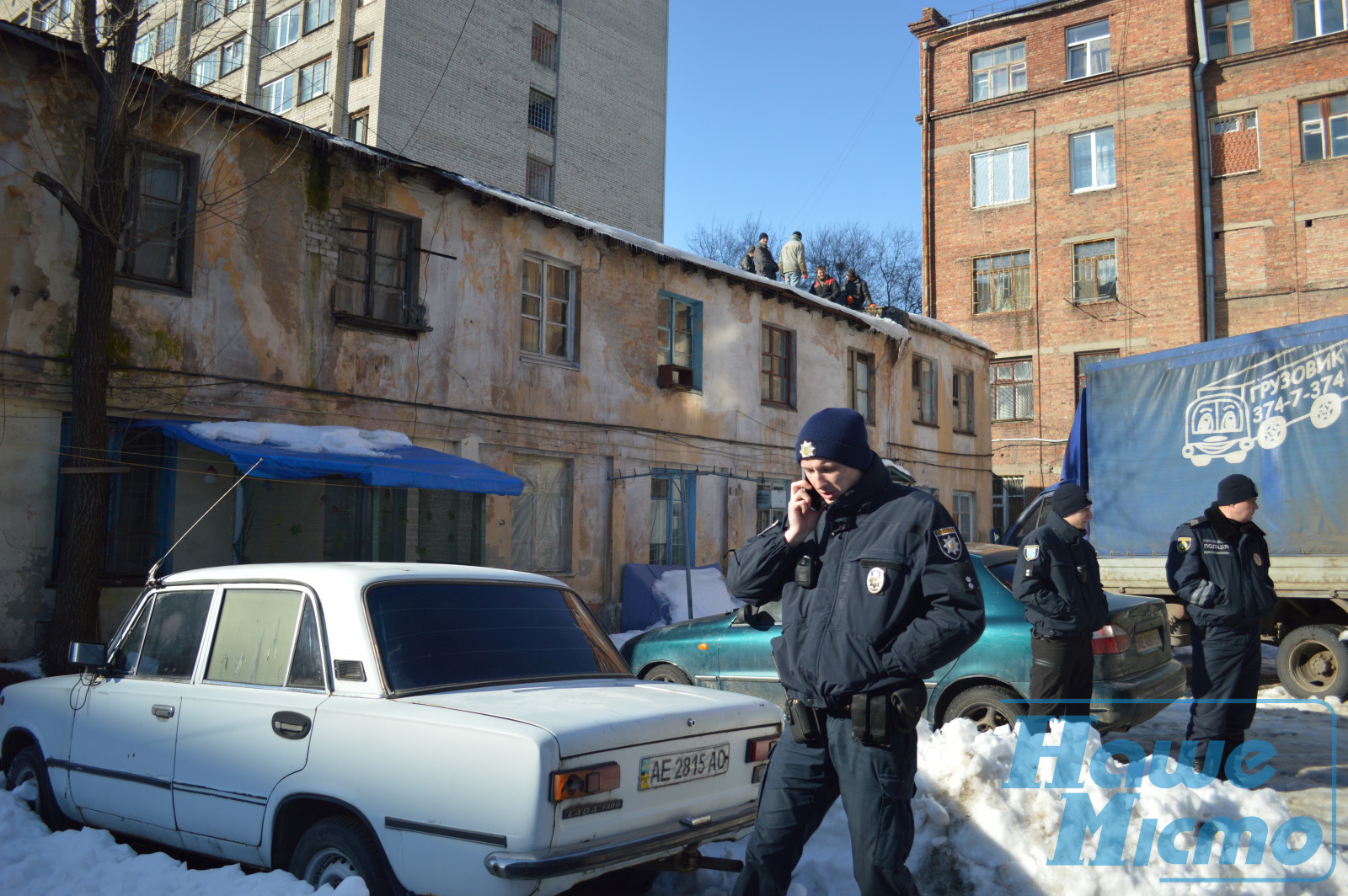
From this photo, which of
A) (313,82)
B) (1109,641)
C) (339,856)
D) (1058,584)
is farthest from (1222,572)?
(313,82)

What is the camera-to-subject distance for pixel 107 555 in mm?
9203

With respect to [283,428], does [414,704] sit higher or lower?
lower

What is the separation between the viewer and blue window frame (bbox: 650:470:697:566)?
14.8 metres

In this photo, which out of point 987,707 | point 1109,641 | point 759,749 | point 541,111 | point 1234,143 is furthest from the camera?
point 541,111

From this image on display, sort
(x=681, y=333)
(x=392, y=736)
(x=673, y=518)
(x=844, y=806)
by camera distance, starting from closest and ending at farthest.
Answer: (x=844, y=806)
(x=392, y=736)
(x=673, y=518)
(x=681, y=333)

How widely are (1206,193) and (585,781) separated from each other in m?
27.9

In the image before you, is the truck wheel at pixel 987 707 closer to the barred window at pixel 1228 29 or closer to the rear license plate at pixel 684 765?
the rear license plate at pixel 684 765

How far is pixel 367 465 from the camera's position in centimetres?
932

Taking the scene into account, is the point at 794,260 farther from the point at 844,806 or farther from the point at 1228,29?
the point at 844,806

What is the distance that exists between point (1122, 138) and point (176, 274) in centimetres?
2503

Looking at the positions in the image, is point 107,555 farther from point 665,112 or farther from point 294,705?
point 665,112

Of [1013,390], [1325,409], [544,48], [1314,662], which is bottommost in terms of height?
[1314,662]

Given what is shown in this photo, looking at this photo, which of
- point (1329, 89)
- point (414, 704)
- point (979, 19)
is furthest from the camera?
point (979, 19)

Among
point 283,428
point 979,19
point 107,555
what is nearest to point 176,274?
point 283,428
